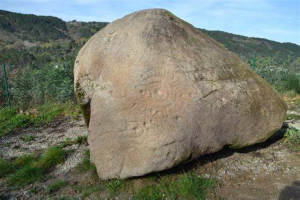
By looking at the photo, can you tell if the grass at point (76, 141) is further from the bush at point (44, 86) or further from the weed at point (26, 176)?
the bush at point (44, 86)

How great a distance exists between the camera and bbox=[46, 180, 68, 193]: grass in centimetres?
353

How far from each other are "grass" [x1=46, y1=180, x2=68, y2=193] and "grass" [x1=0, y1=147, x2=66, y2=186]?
367 millimetres

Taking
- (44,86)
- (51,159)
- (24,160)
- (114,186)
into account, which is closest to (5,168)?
(24,160)

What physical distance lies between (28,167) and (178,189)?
91.8 inches

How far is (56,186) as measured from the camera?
3582 mm

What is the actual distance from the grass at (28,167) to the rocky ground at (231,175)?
0.11m

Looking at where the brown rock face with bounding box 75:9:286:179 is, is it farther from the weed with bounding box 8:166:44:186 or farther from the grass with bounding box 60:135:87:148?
the grass with bounding box 60:135:87:148

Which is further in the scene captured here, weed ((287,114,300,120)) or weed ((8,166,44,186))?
weed ((287,114,300,120))

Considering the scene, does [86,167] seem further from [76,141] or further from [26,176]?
[76,141]

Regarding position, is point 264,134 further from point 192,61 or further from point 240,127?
point 192,61

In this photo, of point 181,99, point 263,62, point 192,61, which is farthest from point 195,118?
point 263,62

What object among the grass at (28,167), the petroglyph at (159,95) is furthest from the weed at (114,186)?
the grass at (28,167)

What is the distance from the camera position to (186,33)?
385 cm

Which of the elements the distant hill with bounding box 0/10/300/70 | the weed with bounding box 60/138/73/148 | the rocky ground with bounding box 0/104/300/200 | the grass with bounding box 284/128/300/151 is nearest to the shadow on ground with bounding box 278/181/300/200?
the rocky ground with bounding box 0/104/300/200
